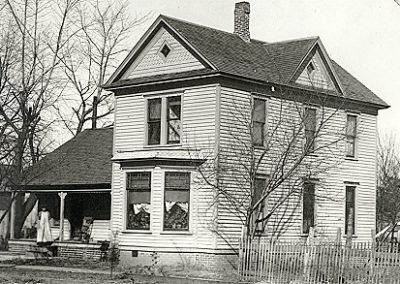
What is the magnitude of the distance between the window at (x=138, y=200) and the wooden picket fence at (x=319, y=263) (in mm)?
5102

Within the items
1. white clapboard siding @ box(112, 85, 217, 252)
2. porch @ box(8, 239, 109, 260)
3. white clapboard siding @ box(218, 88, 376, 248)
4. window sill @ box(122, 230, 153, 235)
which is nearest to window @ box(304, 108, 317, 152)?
white clapboard siding @ box(218, 88, 376, 248)

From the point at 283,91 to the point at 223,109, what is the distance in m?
3.65

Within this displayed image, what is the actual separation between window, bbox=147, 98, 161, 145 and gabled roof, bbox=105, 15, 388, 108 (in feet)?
3.26

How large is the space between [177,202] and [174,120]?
10.4ft

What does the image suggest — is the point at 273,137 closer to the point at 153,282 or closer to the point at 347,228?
the point at 347,228

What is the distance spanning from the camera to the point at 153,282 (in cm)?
2511

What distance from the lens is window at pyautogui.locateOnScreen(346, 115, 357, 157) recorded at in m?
35.8

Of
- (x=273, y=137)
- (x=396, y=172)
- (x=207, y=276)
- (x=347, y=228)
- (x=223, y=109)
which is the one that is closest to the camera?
(x=207, y=276)

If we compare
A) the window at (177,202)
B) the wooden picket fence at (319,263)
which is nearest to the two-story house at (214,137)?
the window at (177,202)

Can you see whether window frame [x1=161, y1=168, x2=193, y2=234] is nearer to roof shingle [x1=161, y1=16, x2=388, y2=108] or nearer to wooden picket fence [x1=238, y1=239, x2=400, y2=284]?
wooden picket fence [x1=238, y1=239, x2=400, y2=284]

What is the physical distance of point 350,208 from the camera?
118 feet

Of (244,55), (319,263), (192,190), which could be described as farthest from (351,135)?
(319,263)

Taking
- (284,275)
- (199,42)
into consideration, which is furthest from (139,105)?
(284,275)

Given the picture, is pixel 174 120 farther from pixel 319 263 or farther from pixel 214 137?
pixel 319 263
